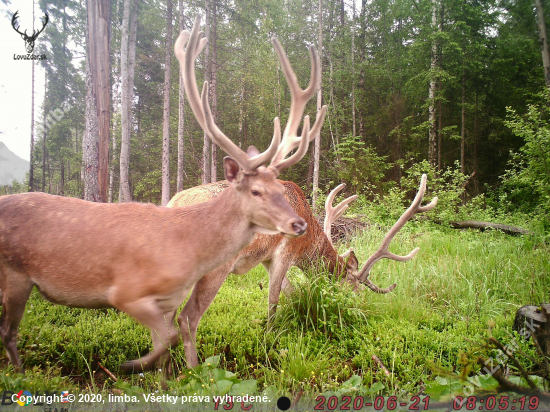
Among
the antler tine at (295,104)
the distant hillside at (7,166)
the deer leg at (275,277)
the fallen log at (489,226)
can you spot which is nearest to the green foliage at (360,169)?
the fallen log at (489,226)

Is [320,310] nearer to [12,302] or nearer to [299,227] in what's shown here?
[299,227]

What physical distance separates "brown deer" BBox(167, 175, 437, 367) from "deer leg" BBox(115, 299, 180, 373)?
2.00 ft

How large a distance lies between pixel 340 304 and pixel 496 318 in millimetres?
1714

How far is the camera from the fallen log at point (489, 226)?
6.70m

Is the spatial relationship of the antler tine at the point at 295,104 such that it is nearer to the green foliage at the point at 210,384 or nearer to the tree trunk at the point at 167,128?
the green foliage at the point at 210,384

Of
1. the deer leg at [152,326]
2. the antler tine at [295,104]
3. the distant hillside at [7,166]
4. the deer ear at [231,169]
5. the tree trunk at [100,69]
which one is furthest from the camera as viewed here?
the distant hillside at [7,166]

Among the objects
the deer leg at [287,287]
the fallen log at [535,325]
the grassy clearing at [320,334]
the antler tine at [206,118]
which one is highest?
the antler tine at [206,118]

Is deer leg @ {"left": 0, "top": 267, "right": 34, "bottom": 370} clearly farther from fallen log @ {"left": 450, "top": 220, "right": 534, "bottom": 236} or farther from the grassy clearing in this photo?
fallen log @ {"left": 450, "top": 220, "right": 534, "bottom": 236}

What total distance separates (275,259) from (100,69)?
346cm

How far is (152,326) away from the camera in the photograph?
1.85 meters

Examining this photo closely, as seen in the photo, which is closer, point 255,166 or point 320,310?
point 255,166

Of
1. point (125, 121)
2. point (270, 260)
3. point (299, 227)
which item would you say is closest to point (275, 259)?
point (270, 260)

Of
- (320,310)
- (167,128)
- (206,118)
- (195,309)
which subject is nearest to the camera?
(206,118)

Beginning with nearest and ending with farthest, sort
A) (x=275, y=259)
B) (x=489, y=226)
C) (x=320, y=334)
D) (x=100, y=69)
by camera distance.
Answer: (x=320, y=334) < (x=275, y=259) < (x=100, y=69) < (x=489, y=226)
